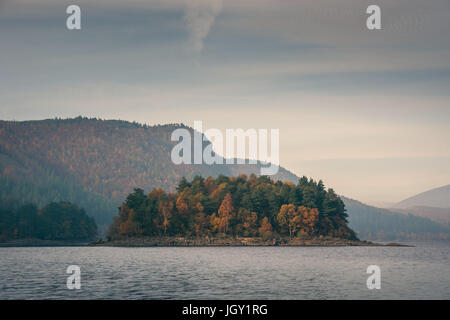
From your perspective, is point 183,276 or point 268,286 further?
point 183,276

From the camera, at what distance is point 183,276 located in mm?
81750

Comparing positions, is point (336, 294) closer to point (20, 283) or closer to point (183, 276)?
point (183, 276)

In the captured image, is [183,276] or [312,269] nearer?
[183,276]
